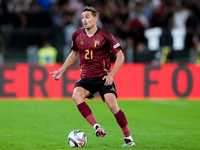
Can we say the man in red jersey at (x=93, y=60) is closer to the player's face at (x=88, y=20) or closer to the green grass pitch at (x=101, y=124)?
the player's face at (x=88, y=20)

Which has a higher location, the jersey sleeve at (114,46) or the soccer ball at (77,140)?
the jersey sleeve at (114,46)

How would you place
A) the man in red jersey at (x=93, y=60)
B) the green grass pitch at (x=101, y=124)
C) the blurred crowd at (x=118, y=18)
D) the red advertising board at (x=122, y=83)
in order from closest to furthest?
1. the man in red jersey at (x=93, y=60)
2. the green grass pitch at (x=101, y=124)
3. the red advertising board at (x=122, y=83)
4. the blurred crowd at (x=118, y=18)

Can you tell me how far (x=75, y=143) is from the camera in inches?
239

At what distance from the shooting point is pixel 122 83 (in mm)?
14562

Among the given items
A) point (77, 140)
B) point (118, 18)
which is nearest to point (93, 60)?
point (77, 140)

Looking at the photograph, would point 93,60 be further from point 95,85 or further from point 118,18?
point 118,18

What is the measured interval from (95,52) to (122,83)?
820 centimetres

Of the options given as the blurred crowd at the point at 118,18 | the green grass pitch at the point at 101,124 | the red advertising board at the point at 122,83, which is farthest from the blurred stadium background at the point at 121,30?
the green grass pitch at the point at 101,124

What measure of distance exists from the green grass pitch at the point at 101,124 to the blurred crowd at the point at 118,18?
428 centimetres

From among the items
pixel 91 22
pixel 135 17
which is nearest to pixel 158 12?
pixel 135 17

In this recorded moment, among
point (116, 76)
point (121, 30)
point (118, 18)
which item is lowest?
point (116, 76)

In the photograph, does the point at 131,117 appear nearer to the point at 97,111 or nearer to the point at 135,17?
the point at 97,111

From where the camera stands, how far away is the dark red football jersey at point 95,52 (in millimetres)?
6402

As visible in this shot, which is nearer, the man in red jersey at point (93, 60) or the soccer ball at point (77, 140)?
the soccer ball at point (77, 140)
